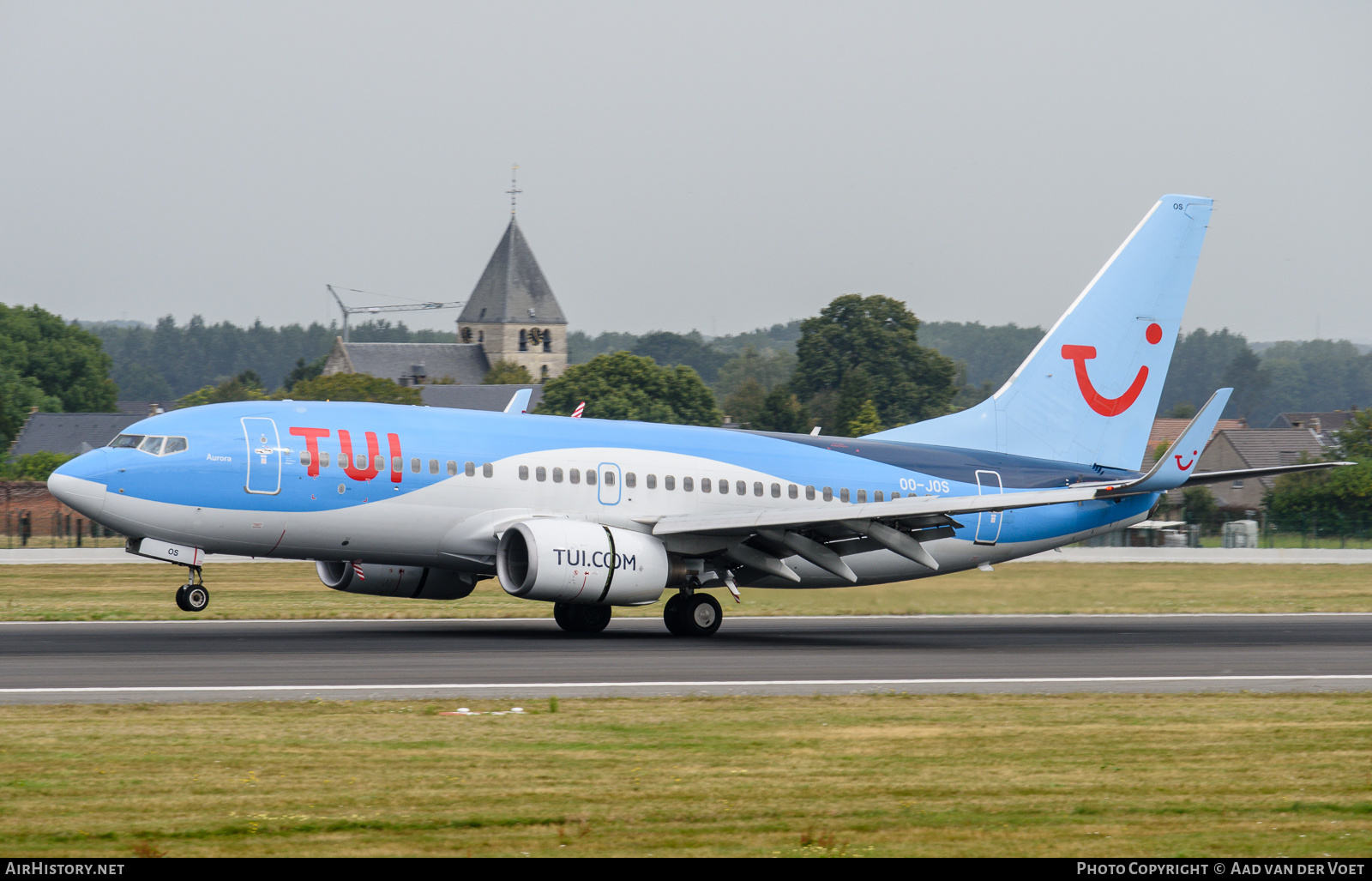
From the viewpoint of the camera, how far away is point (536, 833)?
33.2 ft

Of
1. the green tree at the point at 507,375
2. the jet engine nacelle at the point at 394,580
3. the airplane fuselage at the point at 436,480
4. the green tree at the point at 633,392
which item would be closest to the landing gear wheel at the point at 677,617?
the airplane fuselage at the point at 436,480

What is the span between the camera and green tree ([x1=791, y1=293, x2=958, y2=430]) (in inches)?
5640

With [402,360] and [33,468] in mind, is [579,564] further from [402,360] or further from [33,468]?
[402,360]

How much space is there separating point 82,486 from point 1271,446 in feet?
398

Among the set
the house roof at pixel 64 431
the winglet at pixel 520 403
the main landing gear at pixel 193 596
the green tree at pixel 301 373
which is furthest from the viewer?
the green tree at pixel 301 373

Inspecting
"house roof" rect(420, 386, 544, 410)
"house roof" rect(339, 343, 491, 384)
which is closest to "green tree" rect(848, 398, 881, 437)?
"house roof" rect(420, 386, 544, 410)

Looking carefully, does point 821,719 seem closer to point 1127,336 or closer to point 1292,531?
point 1127,336

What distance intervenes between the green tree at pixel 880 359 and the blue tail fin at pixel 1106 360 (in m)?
109

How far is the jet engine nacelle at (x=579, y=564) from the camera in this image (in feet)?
80.8

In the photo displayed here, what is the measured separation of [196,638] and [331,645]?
8.60 feet

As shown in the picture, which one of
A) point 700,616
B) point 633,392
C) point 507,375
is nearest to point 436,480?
point 700,616

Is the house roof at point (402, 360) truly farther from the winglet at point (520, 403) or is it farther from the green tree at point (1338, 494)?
the winglet at point (520, 403)

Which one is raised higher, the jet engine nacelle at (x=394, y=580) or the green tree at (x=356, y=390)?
the green tree at (x=356, y=390)
